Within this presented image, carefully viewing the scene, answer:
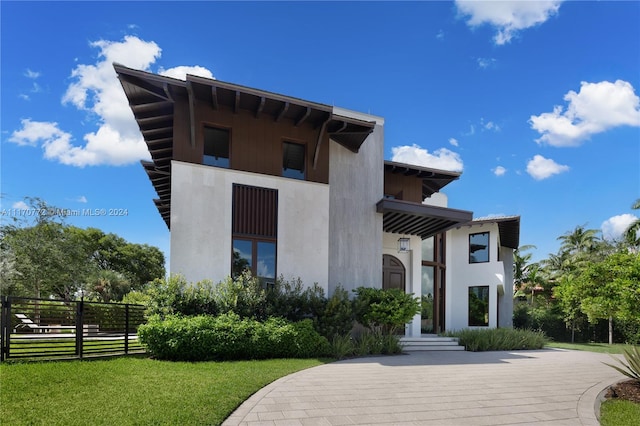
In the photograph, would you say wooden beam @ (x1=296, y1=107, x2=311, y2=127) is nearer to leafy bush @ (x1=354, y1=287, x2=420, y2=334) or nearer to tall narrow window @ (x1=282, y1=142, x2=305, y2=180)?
tall narrow window @ (x1=282, y1=142, x2=305, y2=180)

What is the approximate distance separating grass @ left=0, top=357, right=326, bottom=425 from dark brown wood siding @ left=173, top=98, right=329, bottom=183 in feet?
20.7

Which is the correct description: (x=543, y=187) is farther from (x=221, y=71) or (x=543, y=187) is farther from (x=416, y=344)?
(x=221, y=71)

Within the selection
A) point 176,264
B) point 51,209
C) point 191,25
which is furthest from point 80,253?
point 191,25

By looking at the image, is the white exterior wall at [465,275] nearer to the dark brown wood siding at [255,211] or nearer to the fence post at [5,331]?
the dark brown wood siding at [255,211]

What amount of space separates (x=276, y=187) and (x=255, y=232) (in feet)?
5.40

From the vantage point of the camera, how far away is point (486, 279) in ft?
74.0

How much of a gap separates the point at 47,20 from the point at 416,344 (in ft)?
49.1

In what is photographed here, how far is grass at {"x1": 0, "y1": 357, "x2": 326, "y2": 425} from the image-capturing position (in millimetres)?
5574

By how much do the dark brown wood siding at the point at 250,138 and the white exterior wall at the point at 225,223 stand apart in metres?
0.37

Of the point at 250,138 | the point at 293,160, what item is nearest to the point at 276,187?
the point at 293,160

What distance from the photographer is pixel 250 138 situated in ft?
45.5

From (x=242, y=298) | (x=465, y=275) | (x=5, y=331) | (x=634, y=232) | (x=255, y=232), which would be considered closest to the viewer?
(x=5, y=331)

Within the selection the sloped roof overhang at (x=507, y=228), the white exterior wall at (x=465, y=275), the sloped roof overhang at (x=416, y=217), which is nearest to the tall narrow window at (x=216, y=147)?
the sloped roof overhang at (x=416, y=217)

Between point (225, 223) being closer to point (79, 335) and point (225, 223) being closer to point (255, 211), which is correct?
point (255, 211)
